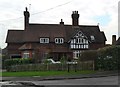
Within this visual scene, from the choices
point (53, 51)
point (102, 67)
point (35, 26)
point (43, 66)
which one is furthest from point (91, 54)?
point (35, 26)

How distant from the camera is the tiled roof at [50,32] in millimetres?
79375

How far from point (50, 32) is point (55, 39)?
2434mm

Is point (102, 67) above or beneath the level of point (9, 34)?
beneath

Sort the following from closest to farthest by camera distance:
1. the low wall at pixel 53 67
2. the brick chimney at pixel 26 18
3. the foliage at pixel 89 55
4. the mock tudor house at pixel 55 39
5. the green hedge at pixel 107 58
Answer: the green hedge at pixel 107 58
the foliage at pixel 89 55
the low wall at pixel 53 67
the mock tudor house at pixel 55 39
the brick chimney at pixel 26 18

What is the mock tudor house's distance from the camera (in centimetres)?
7769

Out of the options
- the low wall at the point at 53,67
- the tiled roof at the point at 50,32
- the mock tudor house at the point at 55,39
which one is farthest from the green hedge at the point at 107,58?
the tiled roof at the point at 50,32

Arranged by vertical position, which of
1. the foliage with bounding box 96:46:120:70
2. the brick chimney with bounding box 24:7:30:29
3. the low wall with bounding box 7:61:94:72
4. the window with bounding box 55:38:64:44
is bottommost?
the low wall with bounding box 7:61:94:72

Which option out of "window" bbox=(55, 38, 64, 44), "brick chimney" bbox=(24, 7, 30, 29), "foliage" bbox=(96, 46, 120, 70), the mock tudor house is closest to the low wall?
"foliage" bbox=(96, 46, 120, 70)

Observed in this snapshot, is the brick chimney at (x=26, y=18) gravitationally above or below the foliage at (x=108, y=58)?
above

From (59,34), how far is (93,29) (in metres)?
9.52

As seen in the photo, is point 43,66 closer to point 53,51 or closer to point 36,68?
point 36,68

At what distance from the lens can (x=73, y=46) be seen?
7900 centimetres

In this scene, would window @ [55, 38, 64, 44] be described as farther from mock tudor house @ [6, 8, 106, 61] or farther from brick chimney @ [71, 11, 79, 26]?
brick chimney @ [71, 11, 79, 26]

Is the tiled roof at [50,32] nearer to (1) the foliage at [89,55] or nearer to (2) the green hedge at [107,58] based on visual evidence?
(1) the foliage at [89,55]
